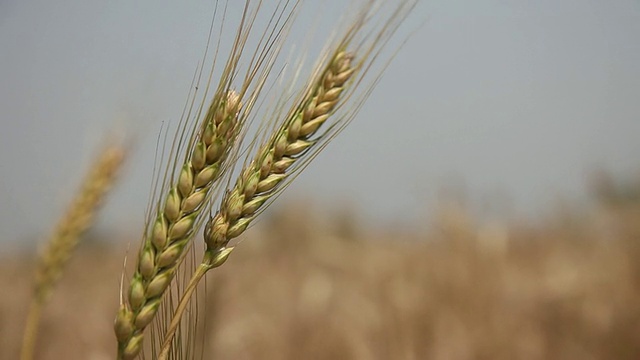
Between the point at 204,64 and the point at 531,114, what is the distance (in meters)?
0.52

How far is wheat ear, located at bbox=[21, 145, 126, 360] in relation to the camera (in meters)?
0.81

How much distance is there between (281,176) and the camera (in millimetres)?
528

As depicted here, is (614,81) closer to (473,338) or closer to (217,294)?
(473,338)

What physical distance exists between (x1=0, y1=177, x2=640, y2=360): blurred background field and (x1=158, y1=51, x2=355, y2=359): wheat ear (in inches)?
15.3

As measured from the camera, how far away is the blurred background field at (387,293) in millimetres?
899

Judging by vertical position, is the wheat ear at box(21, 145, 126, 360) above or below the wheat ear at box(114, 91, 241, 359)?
below

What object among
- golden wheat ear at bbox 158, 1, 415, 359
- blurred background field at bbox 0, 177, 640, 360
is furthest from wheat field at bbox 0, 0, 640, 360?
golden wheat ear at bbox 158, 1, 415, 359

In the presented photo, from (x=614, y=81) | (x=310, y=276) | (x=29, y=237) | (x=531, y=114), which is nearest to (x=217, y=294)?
(x=310, y=276)

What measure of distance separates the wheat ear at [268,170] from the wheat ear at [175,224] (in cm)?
2

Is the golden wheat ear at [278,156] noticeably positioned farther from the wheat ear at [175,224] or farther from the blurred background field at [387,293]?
the blurred background field at [387,293]

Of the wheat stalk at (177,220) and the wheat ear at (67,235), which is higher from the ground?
the wheat stalk at (177,220)

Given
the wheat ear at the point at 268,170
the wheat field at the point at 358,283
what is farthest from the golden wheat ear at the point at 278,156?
the wheat field at the point at 358,283

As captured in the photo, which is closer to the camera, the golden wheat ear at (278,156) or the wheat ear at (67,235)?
the golden wheat ear at (278,156)

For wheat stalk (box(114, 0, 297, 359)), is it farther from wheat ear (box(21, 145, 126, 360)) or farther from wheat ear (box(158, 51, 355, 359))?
wheat ear (box(21, 145, 126, 360))
